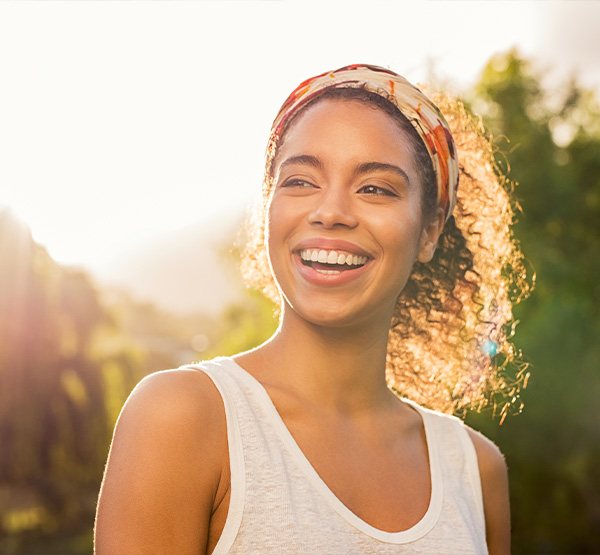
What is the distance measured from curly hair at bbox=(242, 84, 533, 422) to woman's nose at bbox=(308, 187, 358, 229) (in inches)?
31.0

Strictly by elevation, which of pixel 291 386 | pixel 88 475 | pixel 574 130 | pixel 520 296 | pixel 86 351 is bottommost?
pixel 88 475

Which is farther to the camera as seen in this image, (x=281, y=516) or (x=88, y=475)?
(x=88, y=475)

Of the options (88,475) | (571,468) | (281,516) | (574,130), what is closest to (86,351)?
(88,475)

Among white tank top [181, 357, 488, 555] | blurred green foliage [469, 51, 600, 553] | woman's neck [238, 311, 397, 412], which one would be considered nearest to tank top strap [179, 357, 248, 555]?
white tank top [181, 357, 488, 555]

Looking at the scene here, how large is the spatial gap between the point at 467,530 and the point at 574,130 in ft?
98.6

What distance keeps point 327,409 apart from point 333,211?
522mm

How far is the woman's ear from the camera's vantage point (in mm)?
2693

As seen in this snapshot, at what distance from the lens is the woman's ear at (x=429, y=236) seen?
269 centimetres

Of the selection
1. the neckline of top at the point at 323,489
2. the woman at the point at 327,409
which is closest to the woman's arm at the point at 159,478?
the woman at the point at 327,409

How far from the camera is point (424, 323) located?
3.20 m

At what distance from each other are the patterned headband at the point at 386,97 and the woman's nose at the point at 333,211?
0.29m

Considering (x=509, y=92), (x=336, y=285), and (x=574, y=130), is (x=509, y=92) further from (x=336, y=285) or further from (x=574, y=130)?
(x=336, y=285)

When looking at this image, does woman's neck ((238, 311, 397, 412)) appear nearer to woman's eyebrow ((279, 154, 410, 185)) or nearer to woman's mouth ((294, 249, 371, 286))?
→ woman's mouth ((294, 249, 371, 286))

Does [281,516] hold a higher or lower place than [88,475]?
higher
